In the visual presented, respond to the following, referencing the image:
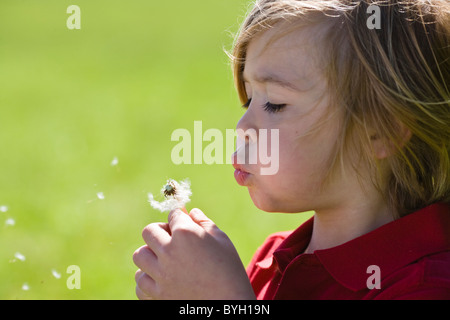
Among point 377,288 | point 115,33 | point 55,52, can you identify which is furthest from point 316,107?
point 115,33

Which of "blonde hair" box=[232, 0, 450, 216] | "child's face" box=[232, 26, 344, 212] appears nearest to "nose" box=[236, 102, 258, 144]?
"child's face" box=[232, 26, 344, 212]

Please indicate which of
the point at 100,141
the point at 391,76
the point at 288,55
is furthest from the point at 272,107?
the point at 100,141

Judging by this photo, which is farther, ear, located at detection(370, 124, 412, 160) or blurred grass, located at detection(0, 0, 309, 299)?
blurred grass, located at detection(0, 0, 309, 299)

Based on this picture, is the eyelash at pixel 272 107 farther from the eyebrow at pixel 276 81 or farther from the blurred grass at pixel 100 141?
the blurred grass at pixel 100 141

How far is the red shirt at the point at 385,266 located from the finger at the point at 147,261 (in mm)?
257

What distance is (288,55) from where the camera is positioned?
1319mm

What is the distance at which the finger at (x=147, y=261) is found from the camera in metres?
1.28

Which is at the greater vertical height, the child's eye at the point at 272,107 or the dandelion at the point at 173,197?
the child's eye at the point at 272,107

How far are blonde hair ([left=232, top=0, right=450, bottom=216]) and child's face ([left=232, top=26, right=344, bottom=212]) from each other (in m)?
0.03

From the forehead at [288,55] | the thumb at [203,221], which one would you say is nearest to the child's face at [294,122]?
the forehead at [288,55]

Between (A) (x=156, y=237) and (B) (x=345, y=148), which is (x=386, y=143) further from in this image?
(A) (x=156, y=237)

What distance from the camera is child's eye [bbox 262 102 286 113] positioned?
1.32m

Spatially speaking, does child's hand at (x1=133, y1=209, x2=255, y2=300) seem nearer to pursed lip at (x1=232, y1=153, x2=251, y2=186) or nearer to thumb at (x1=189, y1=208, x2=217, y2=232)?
thumb at (x1=189, y1=208, x2=217, y2=232)

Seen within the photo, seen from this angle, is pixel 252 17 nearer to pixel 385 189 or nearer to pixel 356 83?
pixel 356 83
